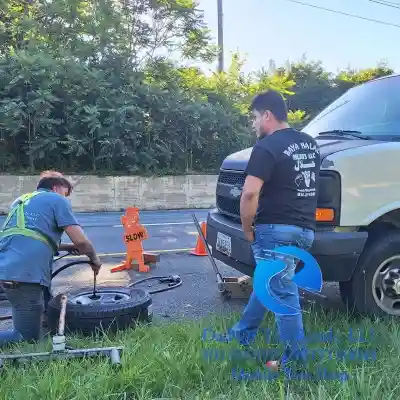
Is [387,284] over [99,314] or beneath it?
over

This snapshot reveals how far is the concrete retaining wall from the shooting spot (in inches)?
618

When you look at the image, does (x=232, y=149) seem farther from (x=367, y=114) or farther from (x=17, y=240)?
(x=17, y=240)

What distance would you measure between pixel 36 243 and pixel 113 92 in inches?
572

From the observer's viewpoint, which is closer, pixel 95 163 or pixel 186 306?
pixel 186 306

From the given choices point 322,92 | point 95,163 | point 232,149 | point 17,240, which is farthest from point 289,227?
point 322,92

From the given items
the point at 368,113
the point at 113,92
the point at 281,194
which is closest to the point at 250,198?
the point at 281,194

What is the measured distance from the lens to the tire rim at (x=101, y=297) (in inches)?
154

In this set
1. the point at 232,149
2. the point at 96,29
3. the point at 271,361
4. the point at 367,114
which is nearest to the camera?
the point at 271,361

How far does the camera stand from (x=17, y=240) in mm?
3463

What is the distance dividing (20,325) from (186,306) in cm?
173

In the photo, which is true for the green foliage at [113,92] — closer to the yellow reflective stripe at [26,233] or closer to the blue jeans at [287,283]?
the yellow reflective stripe at [26,233]

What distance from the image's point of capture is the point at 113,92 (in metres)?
17.2

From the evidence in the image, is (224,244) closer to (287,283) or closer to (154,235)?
(287,283)

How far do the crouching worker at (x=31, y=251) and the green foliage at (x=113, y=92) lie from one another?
13.2 meters
